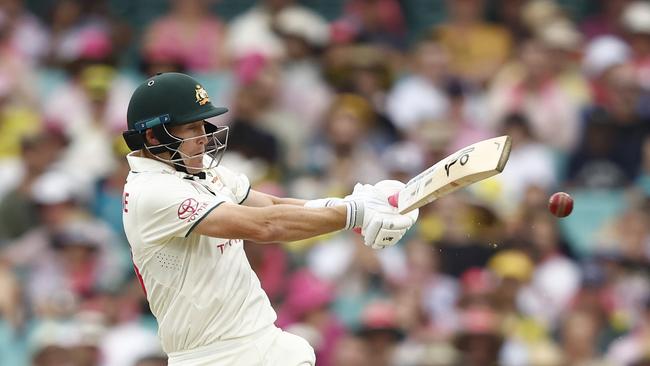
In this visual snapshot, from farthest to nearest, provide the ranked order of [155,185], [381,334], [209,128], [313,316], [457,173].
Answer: [313,316] → [381,334] → [209,128] → [155,185] → [457,173]

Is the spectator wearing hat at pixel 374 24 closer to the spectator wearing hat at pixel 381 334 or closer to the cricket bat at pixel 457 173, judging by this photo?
the spectator wearing hat at pixel 381 334

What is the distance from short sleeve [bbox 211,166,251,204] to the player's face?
1.18ft

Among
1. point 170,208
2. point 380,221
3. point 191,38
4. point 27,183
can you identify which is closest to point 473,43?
point 191,38

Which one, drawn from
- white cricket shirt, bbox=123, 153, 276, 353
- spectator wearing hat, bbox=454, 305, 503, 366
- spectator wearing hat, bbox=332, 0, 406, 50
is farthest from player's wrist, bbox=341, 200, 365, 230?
spectator wearing hat, bbox=332, 0, 406, 50

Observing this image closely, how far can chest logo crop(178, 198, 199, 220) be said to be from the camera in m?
6.68

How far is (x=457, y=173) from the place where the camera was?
6621mm

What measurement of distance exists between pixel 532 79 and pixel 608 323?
8.55 ft

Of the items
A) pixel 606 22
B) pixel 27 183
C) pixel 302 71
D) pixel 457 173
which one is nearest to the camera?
pixel 457 173

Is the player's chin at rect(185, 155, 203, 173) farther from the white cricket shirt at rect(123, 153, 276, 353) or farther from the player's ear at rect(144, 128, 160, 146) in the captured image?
the player's ear at rect(144, 128, 160, 146)

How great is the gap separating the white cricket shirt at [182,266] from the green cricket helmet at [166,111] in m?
0.09

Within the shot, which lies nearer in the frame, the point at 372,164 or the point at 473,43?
the point at 372,164

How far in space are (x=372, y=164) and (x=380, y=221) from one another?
5.00 meters

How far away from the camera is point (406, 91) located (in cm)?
1245

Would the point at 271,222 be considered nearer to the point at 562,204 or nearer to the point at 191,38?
the point at 562,204
